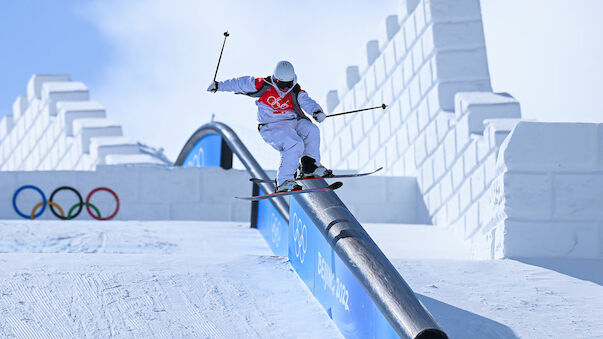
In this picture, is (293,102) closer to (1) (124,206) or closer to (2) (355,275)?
(2) (355,275)

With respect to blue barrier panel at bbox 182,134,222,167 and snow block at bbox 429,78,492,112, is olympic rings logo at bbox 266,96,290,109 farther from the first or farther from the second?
blue barrier panel at bbox 182,134,222,167

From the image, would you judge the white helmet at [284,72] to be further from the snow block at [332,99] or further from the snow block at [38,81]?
the snow block at [38,81]

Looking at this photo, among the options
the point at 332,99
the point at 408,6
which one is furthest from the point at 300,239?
the point at 332,99

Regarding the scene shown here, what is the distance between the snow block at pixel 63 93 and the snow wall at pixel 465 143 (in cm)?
830

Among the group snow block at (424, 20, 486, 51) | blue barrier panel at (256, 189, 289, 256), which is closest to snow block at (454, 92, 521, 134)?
snow block at (424, 20, 486, 51)

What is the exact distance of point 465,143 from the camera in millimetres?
9547

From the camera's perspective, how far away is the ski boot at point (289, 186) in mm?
5508

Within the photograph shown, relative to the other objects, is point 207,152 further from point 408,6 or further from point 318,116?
point 318,116

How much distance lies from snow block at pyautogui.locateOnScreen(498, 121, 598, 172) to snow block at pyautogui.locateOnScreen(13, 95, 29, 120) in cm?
2040

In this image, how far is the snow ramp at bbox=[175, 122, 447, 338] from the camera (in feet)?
13.3

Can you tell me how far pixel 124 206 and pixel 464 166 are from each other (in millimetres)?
4897

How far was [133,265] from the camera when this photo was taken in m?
5.68

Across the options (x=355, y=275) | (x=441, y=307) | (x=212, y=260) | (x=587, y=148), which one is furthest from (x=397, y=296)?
(x=587, y=148)

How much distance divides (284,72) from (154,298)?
168 cm
